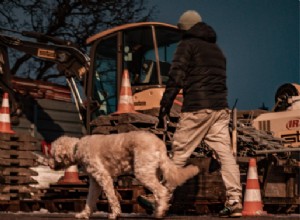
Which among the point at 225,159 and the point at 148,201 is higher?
the point at 225,159

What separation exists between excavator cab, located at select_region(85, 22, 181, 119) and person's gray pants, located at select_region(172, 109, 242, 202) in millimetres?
5135

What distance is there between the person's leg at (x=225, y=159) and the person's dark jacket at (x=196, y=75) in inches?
8.8

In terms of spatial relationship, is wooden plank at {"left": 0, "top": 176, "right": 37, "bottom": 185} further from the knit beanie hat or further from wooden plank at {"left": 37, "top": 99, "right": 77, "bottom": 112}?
wooden plank at {"left": 37, "top": 99, "right": 77, "bottom": 112}

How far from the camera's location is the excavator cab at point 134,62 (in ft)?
46.2

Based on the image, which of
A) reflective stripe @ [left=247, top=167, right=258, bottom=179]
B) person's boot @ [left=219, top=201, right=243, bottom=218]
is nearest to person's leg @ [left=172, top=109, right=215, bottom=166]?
person's boot @ [left=219, top=201, right=243, bottom=218]

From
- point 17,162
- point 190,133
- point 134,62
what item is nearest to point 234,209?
point 190,133

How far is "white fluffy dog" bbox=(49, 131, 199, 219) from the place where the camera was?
8.05 meters

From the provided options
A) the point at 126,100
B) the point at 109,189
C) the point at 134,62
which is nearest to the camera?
the point at 109,189

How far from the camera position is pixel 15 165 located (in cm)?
1268

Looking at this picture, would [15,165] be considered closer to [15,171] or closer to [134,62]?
[15,171]

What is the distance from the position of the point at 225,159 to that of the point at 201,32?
5.13 ft

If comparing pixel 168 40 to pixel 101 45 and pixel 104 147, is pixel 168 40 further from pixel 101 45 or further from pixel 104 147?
pixel 104 147

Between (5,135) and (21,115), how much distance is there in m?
5.18

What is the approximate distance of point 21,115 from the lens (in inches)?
696
